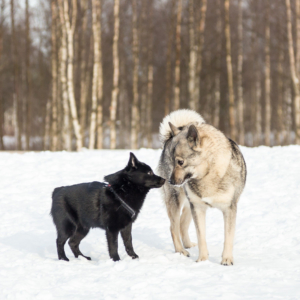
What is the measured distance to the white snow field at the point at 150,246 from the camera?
11.6 feet

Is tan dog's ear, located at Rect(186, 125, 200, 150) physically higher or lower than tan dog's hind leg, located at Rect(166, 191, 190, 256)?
higher

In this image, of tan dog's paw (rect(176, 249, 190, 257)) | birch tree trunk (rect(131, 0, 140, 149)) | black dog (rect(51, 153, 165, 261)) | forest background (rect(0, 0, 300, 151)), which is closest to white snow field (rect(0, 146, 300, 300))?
tan dog's paw (rect(176, 249, 190, 257))

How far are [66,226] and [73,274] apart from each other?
86cm

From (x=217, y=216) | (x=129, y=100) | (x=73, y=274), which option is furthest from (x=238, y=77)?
(x=73, y=274)

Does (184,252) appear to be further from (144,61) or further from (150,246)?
(144,61)

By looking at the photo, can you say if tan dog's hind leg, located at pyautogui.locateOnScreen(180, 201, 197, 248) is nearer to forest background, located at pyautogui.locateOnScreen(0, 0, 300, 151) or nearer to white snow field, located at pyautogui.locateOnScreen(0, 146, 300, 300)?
white snow field, located at pyautogui.locateOnScreen(0, 146, 300, 300)

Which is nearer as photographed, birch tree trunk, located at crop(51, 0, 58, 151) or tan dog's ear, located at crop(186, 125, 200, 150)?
tan dog's ear, located at crop(186, 125, 200, 150)

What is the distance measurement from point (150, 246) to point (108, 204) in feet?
3.50

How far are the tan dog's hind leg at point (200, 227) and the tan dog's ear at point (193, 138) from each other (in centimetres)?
73

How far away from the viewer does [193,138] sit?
4.38 m

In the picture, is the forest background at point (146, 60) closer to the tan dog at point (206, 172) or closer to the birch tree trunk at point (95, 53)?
the birch tree trunk at point (95, 53)

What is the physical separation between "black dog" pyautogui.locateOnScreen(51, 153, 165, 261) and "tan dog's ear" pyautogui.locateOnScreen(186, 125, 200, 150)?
0.69 metres

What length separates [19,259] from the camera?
4566mm

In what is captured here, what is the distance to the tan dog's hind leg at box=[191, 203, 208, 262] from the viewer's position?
462 centimetres
